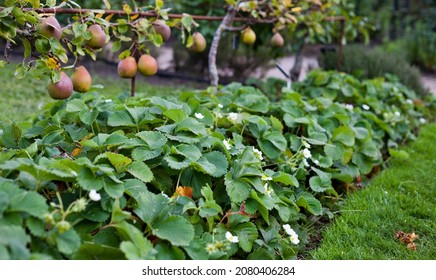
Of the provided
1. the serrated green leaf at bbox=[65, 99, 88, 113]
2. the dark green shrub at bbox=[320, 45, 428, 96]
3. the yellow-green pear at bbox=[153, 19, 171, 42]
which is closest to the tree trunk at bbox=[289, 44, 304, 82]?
the dark green shrub at bbox=[320, 45, 428, 96]

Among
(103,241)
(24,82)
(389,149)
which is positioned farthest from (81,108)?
(24,82)

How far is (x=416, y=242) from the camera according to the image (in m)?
2.12

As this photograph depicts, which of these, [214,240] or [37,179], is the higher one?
[37,179]

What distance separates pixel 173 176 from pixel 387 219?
103cm

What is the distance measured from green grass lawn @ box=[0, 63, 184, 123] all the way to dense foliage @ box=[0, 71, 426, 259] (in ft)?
3.49

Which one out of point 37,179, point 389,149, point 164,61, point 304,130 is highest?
point 37,179

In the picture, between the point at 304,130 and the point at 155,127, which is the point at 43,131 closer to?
the point at 155,127

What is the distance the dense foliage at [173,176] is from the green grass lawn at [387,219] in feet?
0.37

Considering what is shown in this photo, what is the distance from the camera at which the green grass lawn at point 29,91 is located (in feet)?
11.7

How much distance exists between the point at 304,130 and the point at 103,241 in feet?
4.91

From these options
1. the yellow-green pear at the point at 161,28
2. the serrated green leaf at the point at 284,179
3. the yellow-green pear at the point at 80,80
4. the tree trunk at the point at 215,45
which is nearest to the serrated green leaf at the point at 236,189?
the serrated green leaf at the point at 284,179

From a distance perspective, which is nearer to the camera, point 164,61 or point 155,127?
point 155,127

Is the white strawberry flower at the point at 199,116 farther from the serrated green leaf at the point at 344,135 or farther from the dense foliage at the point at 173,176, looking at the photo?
the serrated green leaf at the point at 344,135

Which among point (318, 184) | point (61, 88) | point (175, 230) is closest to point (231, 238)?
point (175, 230)
